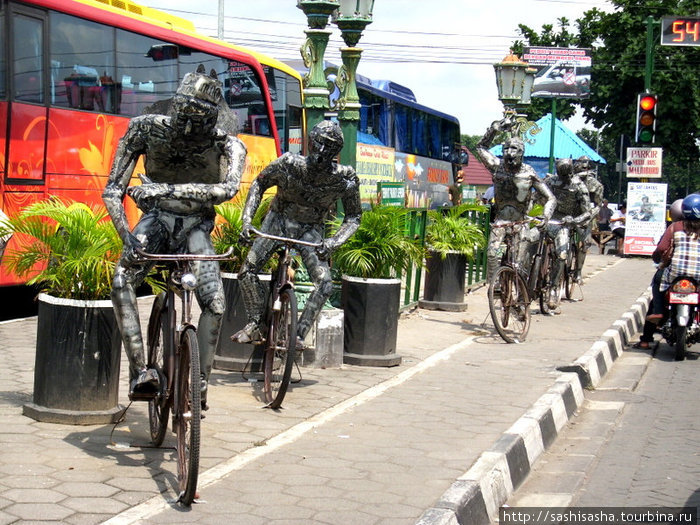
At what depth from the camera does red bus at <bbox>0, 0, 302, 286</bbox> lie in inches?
449

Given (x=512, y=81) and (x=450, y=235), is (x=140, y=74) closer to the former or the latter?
(x=450, y=235)

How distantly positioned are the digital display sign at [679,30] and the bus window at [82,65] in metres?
10.7

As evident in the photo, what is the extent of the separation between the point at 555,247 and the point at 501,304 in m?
3.01

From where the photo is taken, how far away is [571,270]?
1509 cm

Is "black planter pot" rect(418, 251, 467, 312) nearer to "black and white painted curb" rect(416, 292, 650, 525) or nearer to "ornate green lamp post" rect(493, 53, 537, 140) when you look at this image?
"black and white painted curb" rect(416, 292, 650, 525)

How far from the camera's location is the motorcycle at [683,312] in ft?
33.2

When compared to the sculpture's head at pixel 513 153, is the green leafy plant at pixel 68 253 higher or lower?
lower

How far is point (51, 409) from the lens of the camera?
228 inches

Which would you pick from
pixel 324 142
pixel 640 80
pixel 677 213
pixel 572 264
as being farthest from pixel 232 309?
pixel 640 80

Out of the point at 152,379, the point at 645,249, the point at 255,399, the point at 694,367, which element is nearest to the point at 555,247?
the point at 694,367

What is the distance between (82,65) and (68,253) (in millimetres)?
7314

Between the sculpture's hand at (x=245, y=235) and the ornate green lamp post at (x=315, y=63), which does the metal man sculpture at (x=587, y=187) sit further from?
the sculpture's hand at (x=245, y=235)

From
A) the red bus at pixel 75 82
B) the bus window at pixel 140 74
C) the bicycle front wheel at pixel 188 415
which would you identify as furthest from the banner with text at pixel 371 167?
the bicycle front wheel at pixel 188 415

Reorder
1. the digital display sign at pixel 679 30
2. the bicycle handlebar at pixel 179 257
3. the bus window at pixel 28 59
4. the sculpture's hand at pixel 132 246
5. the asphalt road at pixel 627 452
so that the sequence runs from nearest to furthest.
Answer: the bicycle handlebar at pixel 179 257 < the sculpture's hand at pixel 132 246 < the asphalt road at pixel 627 452 < the bus window at pixel 28 59 < the digital display sign at pixel 679 30
